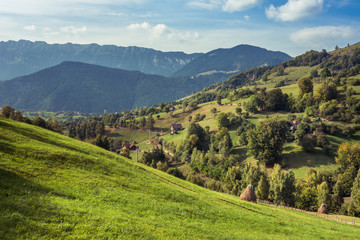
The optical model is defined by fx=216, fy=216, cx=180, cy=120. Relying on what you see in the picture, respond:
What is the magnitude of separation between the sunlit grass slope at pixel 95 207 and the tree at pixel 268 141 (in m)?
66.6

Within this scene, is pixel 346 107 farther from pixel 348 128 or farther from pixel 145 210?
pixel 145 210

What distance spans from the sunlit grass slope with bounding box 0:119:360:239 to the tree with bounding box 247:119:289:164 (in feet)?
218

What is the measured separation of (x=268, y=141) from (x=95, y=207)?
296 ft

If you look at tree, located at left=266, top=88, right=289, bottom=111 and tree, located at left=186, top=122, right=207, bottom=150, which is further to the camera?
tree, located at left=266, top=88, right=289, bottom=111

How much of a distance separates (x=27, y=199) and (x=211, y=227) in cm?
1658

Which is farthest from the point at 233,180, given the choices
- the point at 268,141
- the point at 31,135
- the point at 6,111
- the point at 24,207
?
the point at 6,111

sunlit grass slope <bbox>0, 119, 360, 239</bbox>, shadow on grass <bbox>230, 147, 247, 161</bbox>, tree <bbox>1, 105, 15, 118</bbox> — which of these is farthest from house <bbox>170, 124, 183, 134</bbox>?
sunlit grass slope <bbox>0, 119, 360, 239</bbox>

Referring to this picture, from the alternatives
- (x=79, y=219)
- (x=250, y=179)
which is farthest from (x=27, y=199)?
(x=250, y=179)

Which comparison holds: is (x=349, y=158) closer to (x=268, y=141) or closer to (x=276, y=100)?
(x=268, y=141)

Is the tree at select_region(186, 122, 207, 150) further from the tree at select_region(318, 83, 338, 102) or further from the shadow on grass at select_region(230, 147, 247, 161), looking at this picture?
the tree at select_region(318, 83, 338, 102)

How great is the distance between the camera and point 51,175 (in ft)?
73.8

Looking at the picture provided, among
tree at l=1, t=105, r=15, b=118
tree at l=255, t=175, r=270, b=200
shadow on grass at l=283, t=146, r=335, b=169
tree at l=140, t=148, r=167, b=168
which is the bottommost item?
tree at l=140, t=148, r=167, b=168

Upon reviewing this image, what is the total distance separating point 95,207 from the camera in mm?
18547

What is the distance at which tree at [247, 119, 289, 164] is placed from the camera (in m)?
95.4
